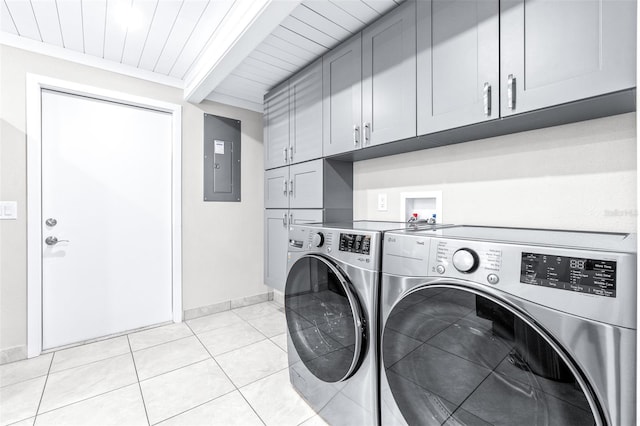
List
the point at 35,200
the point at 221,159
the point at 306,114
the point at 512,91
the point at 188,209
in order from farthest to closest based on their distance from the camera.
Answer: the point at 221,159 < the point at 188,209 < the point at 306,114 < the point at 35,200 < the point at 512,91

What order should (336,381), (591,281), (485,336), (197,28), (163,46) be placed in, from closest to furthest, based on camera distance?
(591,281)
(485,336)
(336,381)
(197,28)
(163,46)

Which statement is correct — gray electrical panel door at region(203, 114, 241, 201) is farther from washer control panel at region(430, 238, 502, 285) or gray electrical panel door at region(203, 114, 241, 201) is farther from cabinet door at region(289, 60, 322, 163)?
washer control panel at region(430, 238, 502, 285)

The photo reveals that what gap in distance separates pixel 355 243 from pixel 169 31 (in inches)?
76.2

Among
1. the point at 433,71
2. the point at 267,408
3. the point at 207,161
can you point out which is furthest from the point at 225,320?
the point at 433,71

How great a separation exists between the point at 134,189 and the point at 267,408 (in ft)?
6.95

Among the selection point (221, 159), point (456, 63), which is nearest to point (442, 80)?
point (456, 63)

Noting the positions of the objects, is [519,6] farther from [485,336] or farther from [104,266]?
[104,266]

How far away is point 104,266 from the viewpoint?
2426 millimetres

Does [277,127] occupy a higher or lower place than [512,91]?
higher

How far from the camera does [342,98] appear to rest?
6.34 ft

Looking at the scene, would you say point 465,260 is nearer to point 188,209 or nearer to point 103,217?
point 188,209

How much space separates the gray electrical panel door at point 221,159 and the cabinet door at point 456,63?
6.96ft

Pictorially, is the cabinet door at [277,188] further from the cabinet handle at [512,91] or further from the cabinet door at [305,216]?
the cabinet handle at [512,91]

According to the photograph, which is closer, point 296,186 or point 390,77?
point 390,77
